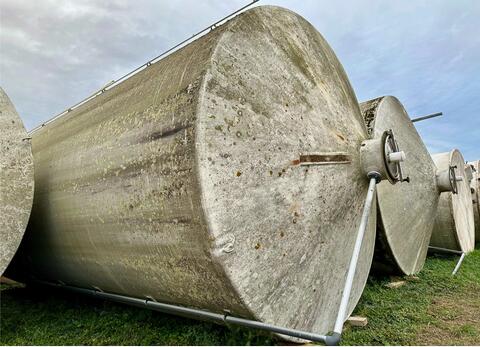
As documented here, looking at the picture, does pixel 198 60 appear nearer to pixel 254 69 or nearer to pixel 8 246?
pixel 254 69

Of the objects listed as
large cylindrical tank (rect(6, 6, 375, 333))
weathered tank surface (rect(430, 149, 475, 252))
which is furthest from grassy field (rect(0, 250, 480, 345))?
weathered tank surface (rect(430, 149, 475, 252))

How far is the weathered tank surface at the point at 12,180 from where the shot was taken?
3.68 metres

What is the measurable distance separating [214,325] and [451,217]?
536 centimetres

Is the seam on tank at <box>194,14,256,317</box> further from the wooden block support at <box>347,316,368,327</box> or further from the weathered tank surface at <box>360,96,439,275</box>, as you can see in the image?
the weathered tank surface at <box>360,96,439,275</box>

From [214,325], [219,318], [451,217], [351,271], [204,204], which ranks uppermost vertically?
[204,204]

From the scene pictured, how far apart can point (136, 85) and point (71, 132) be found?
1086mm

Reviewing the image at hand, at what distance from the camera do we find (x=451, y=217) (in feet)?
23.8

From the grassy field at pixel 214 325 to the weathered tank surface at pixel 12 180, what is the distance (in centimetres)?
92

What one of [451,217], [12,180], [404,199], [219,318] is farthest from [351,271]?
[451,217]

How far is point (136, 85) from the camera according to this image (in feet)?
11.7

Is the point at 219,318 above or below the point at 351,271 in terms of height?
below

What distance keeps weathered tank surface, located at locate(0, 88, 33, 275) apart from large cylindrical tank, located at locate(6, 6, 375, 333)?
31 centimetres

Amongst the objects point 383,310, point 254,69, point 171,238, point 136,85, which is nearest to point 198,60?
point 254,69

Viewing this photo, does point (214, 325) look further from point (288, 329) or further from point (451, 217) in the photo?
point (451, 217)
